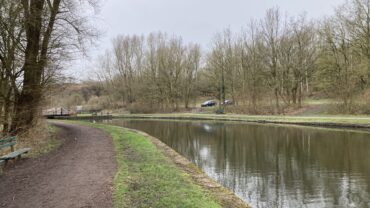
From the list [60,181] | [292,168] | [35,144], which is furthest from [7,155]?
[292,168]

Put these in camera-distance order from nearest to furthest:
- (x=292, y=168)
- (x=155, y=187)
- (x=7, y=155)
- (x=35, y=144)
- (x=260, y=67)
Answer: (x=155, y=187), (x=7, y=155), (x=292, y=168), (x=35, y=144), (x=260, y=67)

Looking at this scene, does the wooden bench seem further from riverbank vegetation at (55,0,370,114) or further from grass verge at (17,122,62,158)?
riverbank vegetation at (55,0,370,114)

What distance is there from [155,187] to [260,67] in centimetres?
3469

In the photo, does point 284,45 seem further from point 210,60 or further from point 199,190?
point 199,190

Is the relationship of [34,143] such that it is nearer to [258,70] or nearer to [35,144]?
[35,144]

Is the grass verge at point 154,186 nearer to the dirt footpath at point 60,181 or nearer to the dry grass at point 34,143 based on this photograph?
the dirt footpath at point 60,181

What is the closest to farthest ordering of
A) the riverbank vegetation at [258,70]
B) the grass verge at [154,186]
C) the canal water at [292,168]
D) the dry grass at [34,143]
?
the grass verge at [154,186] → the canal water at [292,168] → the dry grass at [34,143] → the riverbank vegetation at [258,70]

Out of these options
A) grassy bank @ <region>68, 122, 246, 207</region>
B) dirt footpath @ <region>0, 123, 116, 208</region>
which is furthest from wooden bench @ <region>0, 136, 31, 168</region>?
grassy bank @ <region>68, 122, 246, 207</region>

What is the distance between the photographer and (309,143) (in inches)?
670

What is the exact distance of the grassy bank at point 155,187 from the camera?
614 centimetres

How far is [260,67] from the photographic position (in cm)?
3984

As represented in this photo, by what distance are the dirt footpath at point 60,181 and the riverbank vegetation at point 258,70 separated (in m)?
26.2

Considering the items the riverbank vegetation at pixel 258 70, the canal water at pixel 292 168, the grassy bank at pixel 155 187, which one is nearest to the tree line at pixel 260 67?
the riverbank vegetation at pixel 258 70

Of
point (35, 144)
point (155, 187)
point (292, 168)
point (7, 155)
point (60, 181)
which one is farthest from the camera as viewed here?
point (35, 144)
